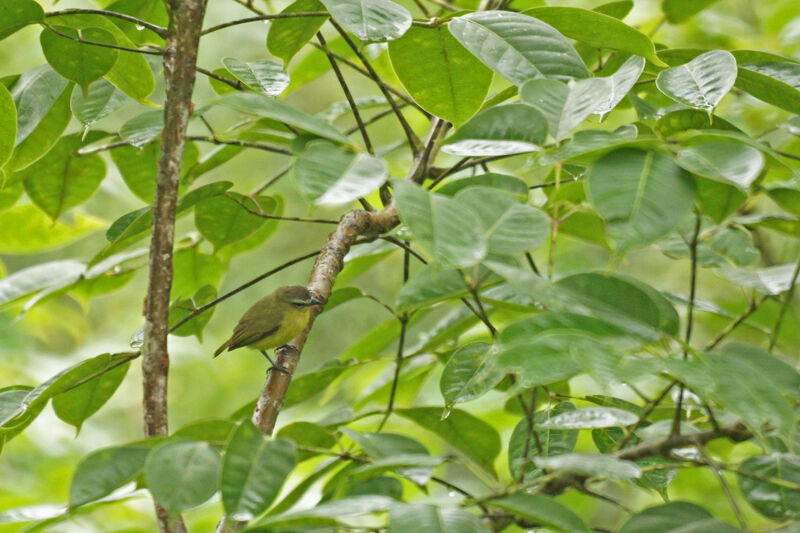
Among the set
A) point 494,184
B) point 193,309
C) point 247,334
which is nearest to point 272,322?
point 247,334

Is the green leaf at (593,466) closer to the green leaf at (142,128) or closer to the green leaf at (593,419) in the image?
the green leaf at (593,419)

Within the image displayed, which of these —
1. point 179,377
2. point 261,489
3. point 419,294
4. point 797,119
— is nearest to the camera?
point 261,489

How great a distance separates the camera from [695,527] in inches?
30.2

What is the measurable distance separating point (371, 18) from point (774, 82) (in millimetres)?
581

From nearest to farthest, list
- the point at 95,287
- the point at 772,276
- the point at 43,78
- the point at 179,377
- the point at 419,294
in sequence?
the point at 419,294, the point at 43,78, the point at 772,276, the point at 95,287, the point at 179,377

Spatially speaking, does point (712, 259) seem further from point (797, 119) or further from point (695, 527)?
point (695, 527)

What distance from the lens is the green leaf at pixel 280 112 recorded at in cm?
85

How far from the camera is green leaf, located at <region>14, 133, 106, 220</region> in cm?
162

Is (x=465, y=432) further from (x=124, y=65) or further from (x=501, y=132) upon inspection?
(x=124, y=65)

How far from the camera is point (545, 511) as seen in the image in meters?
0.73

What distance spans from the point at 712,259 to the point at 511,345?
0.83 m

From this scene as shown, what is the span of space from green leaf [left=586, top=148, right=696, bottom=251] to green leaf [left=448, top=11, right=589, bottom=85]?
29 centimetres

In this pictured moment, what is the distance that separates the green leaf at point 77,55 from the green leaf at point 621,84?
29.4 inches


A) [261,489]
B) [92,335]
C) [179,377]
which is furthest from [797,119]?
[92,335]
